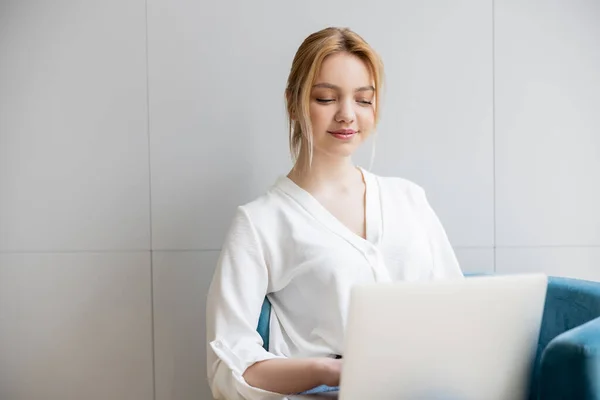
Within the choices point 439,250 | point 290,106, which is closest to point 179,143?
point 290,106

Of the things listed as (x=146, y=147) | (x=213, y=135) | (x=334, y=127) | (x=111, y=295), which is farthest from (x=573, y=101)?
(x=111, y=295)

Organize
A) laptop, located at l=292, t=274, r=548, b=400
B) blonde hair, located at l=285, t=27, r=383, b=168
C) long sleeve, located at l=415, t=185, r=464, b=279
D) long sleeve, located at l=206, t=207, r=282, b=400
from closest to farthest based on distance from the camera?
laptop, located at l=292, t=274, r=548, b=400
long sleeve, located at l=206, t=207, r=282, b=400
blonde hair, located at l=285, t=27, r=383, b=168
long sleeve, located at l=415, t=185, r=464, b=279

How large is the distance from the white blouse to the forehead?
0.28 meters

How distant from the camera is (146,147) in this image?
6.33 ft

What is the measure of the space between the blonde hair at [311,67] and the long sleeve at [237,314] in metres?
0.26

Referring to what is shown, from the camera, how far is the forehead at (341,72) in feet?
5.04

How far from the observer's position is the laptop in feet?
3.21

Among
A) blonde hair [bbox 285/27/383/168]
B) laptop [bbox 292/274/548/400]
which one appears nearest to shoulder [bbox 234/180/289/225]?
Result: blonde hair [bbox 285/27/383/168]

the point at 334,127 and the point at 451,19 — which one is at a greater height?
the point at 451,19

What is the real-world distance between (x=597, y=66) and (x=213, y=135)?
47.6 inches

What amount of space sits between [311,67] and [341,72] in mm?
74

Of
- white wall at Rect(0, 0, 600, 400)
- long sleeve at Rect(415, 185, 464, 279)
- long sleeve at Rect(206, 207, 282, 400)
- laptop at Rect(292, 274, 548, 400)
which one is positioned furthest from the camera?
white wall at Rect(0, 0, 600, 400)

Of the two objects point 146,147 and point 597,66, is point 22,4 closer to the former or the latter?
point 146,147

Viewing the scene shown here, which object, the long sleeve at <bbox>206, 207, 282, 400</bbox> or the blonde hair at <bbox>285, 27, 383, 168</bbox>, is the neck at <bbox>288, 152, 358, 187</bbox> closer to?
the blonde hair at <bbox>285, 27, 383, 168</bbox>
